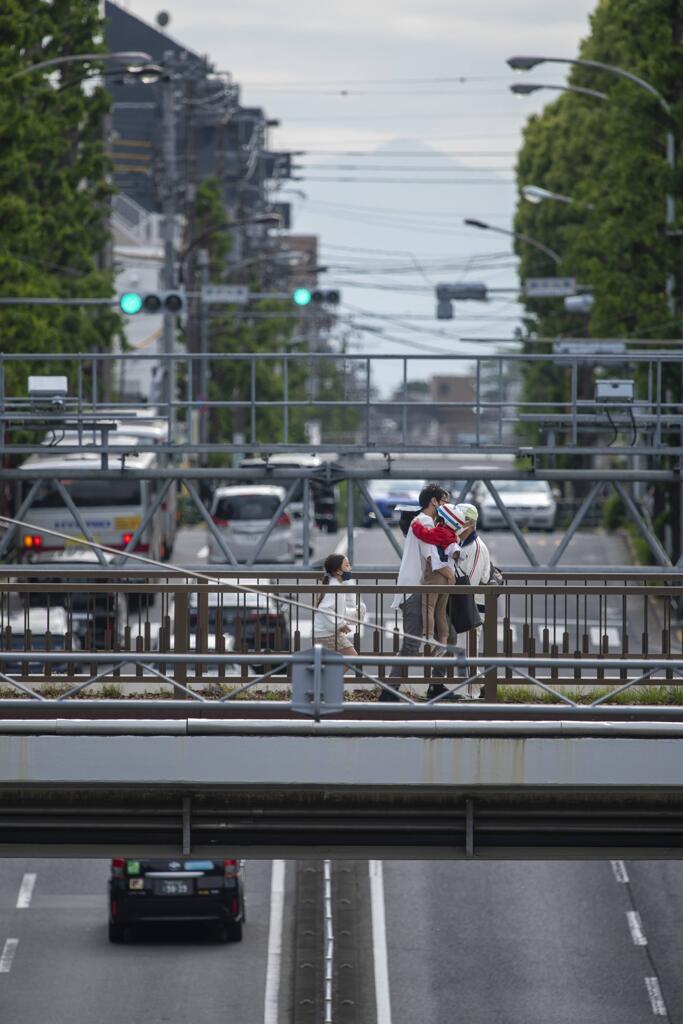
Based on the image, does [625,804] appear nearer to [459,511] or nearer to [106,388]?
[459,511]

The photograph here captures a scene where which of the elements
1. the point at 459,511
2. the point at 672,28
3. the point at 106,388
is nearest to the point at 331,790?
the point at 459,511

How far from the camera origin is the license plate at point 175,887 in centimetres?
2591

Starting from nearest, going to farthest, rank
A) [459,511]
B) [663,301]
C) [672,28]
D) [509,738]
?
[509,738] < [459,511] < [672,28] < [663,301]

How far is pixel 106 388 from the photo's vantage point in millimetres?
53469

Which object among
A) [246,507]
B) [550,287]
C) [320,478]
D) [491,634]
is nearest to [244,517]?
[246,507]

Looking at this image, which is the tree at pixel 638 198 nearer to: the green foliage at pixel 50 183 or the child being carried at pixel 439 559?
the green foliage at pixel 50 183

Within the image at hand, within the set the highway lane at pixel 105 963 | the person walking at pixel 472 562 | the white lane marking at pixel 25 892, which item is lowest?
the highway lane at pixel 105 963

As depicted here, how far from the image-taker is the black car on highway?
2577cm

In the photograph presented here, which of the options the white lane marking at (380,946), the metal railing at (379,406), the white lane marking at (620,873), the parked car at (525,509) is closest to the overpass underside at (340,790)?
the metal railing at (379,406)

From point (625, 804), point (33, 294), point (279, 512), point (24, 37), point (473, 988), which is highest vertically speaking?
point (24, 37)

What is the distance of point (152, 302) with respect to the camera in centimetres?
3912

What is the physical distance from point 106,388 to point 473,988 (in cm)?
3068

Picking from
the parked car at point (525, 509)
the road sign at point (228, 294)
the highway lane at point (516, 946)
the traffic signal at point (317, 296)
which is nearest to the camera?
the highway lane at point (516, 946)

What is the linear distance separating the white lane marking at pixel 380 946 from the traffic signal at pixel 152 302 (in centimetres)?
1254
